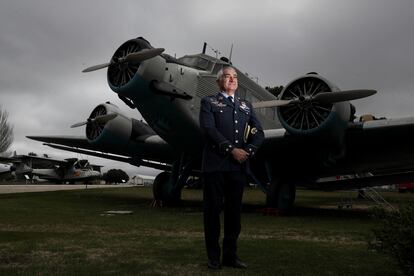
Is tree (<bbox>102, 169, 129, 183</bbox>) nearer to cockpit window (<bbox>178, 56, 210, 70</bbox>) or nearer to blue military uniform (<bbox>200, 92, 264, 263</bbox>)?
cockpit window (<bbox>178, 56, 210, 70</bbox>)

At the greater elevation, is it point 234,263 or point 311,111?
point 311,111

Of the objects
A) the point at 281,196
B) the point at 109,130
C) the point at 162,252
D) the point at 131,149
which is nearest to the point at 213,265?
the point at 162,252

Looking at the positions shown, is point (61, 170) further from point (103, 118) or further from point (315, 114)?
point (315, 114)

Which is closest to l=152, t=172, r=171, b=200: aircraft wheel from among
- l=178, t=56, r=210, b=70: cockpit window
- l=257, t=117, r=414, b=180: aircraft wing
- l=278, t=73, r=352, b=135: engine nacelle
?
l=257, t=117, r=414, b=180: aircraft wing

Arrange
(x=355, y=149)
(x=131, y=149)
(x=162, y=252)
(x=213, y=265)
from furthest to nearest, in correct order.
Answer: (x=131, y=149), (x=355, y=149), (x=162, y=252), (x=213, y=265)

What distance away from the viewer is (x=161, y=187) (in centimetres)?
1672

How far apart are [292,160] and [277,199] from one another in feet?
6.08

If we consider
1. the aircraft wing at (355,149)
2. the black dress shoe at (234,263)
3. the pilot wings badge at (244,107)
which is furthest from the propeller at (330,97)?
the black dress shoe at (234,263)

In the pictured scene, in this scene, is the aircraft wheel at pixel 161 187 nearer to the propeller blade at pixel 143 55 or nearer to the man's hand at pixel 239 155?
the propeller blade at pixel 143 55

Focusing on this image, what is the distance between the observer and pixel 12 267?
439 centimetres

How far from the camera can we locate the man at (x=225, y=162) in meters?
4.66

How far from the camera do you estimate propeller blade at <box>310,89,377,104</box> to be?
36.4 feet

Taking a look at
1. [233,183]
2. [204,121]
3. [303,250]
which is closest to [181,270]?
[233,183]

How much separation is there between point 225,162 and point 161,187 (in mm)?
12283
